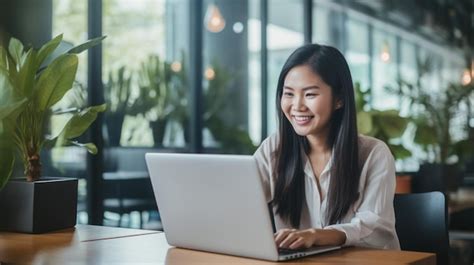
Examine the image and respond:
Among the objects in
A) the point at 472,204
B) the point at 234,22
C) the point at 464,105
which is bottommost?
the point at 472,204

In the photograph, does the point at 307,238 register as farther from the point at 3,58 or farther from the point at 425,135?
the point at 425,135

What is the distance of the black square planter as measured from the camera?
2.37 metres

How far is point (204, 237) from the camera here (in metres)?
1.88

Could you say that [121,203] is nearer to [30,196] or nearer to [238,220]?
[30,196]

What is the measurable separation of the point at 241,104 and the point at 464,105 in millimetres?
1765

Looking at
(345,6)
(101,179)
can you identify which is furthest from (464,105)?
(101,179)

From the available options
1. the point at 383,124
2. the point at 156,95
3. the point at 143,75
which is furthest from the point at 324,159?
the point at 383,124

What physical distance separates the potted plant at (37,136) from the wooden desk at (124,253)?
0.10 m

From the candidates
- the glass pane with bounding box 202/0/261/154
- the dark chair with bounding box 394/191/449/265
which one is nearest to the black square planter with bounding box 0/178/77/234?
the dark chair with bounding box 394/191/449/265

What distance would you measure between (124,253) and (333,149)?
0.73 metres

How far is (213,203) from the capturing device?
5.94ft

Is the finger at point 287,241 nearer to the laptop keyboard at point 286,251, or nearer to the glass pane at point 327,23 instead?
the laptop keyboard at point 286,251

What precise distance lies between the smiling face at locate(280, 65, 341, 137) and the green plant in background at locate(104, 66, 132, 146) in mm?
2134

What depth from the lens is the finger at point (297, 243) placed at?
5.93 feet
